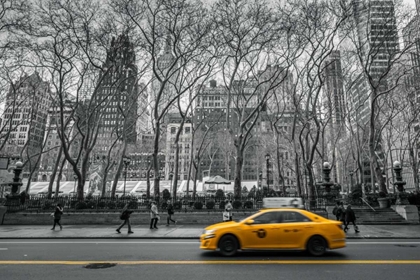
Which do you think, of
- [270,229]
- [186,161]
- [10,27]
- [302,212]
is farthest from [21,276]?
[186,161]

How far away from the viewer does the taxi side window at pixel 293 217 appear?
804 cm

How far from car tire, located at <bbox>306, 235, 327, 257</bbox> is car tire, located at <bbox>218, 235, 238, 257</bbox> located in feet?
6.85

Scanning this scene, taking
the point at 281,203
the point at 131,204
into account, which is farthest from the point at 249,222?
the point at 131,204

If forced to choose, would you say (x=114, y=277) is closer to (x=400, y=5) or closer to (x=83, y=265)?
(x=83, y=265)

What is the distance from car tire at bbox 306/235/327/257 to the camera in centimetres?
773

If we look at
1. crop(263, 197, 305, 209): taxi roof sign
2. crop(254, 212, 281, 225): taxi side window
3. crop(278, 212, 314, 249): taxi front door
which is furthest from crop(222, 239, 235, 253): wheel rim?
crop(263, 197, 305, 209): taxi roof sign

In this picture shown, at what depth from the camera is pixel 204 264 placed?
269 inches

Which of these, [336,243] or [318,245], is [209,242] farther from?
[336,243]

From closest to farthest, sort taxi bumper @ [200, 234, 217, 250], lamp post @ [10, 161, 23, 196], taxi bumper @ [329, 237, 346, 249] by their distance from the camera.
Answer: taxi bumper @ [329, 237, 346, 249] → taxi bumper @ [200, 234, 217, 250] → lamp post @ [10, 161, 23, 196]

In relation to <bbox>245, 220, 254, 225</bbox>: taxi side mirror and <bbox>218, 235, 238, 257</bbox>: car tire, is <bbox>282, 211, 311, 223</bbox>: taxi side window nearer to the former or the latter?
<bbox>245, 220, 254, 225</bbox>: taxi side mirror

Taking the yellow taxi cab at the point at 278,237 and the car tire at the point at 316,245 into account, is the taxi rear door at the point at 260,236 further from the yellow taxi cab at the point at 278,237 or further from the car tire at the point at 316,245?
the car tire at the point at 316,245

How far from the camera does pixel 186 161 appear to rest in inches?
3868

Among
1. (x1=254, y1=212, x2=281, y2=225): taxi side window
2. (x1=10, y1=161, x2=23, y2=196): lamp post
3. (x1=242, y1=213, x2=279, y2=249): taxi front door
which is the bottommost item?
(x1=242, y1=213, x2=279, y2=249): taxi front door

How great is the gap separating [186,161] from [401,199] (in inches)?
3239
